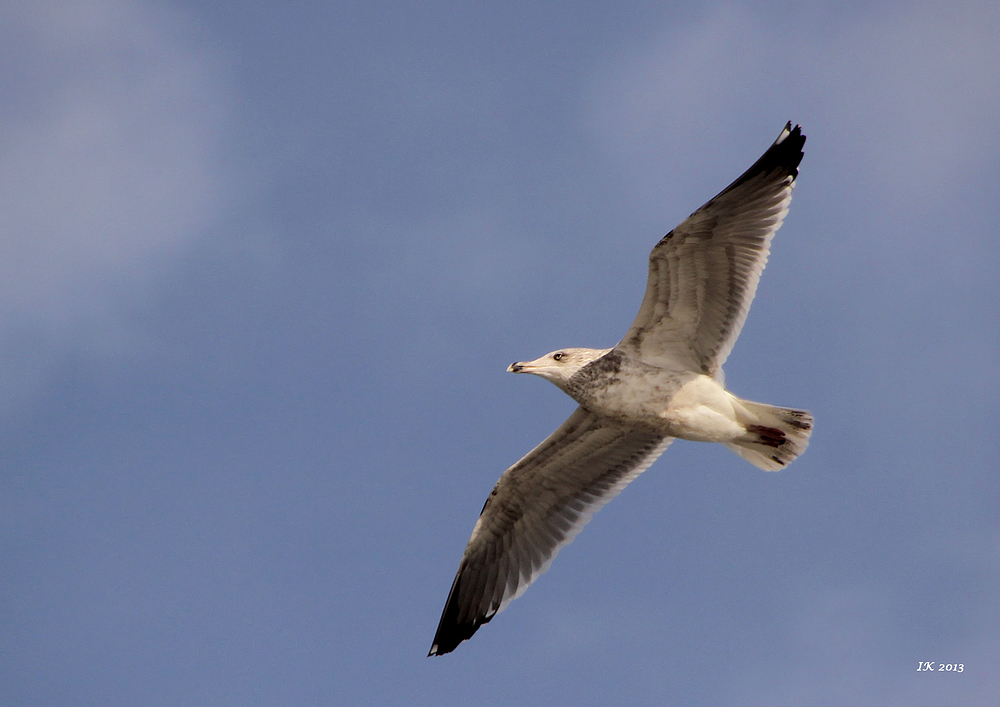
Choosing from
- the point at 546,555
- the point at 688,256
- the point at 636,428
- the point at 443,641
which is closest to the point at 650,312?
the point at 688,256

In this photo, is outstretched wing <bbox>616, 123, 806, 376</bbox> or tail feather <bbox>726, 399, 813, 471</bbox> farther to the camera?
tail feather <bbox>726, 399, 813, 471</bbox>

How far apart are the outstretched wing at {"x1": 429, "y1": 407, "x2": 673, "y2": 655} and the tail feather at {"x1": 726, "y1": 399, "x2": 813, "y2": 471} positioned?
1.13 m

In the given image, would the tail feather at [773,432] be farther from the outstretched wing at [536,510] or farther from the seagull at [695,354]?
the outstretched wing at [536,510]

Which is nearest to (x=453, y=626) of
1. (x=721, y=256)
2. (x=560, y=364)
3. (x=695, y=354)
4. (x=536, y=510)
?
(x=536, y=510)

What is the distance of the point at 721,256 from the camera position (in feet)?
29.5

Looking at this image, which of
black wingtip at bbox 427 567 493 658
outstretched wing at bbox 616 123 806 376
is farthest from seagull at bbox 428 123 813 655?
black wingtip at bbox 427 567 493 658

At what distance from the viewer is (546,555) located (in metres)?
10.6

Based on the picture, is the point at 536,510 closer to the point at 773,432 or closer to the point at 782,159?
the point at 773,432

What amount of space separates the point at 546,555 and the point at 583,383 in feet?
7.53

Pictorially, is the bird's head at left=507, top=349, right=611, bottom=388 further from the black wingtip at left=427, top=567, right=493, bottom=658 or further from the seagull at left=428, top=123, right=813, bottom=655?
the black wingtip at left=427, top=567, right=493, bottom=658

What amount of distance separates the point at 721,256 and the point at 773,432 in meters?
1.72

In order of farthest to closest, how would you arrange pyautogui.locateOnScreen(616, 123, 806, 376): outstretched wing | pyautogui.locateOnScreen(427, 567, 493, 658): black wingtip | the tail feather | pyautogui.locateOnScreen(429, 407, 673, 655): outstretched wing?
pyautogui.locateOnScreen(427, 567, 493, 658): black wingtip < pyautogui.locateOnScreen(429, 407, 673, 655): outstretched wing < the tail feather < pyautogui.locateOnScreen(616, 123, 806, 376): outstretched wing

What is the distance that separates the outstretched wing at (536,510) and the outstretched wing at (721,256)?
1.43 meters

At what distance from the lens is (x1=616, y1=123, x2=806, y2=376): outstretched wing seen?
352 inches
